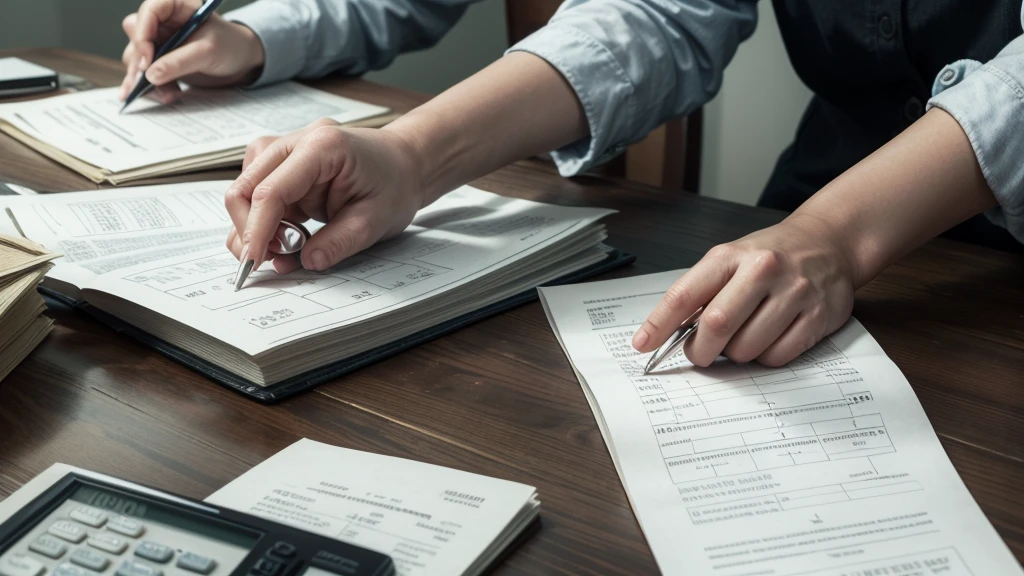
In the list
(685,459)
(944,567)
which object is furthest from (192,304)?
(944,567)

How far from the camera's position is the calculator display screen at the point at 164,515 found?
416 mm

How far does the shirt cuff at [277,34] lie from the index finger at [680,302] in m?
0.80

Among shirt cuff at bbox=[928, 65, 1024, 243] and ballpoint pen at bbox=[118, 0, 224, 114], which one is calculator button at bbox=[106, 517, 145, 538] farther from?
ballpoint pen at bbox=[118, 0, 224, 114]

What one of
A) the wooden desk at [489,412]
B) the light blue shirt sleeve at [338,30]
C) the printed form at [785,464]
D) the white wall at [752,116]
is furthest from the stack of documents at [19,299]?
the white wall at [752,116]

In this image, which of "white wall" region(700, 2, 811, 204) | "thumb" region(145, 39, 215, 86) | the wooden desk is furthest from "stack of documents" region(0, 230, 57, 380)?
"white wall" region(700, 2, 811, 204)

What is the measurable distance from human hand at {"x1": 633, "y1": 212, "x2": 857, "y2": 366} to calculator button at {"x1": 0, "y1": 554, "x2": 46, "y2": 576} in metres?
0.35

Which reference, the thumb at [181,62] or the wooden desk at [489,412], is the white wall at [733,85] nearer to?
the thumb at [181,62]

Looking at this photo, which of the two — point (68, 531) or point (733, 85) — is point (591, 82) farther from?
point (733, 85)

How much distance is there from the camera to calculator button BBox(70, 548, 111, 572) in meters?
0.40

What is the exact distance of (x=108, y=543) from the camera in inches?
16.2

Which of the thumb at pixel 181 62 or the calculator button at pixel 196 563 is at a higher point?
the thumb at pixel 181 62

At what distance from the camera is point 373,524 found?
0.45 meters

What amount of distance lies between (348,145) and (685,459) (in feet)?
1.15

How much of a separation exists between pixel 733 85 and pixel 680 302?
1556 mm
